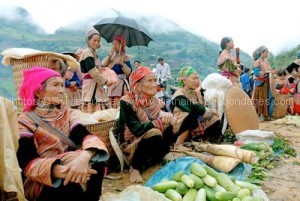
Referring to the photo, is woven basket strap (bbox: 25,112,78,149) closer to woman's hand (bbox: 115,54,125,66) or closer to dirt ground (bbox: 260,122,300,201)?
dirt ground (bbox: 260,122,300,201)

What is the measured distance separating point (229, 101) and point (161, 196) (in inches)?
118

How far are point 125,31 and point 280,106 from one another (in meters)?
4.44

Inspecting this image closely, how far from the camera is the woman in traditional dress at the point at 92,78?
4.97m

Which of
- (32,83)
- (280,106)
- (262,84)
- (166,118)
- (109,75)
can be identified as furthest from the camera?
(280,106)

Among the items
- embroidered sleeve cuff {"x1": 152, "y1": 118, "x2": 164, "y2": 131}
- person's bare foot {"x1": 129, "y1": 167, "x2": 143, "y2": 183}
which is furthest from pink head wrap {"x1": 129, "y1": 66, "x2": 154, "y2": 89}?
person's bare foot {"x1": 129, "y1": 167, "x2": 143, "y2": 183}

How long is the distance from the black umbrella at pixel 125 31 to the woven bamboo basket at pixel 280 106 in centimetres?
391

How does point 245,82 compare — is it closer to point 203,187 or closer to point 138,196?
point 203,187

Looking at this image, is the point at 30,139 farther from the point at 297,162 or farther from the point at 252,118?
the point at 252,118

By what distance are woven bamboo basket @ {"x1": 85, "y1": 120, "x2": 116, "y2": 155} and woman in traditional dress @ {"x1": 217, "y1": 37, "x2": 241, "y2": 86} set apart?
365 cm

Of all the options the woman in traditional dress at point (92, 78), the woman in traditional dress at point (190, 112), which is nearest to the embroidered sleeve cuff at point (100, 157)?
the woman in traditional dress at point (190, 112)

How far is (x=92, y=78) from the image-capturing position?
16.7ft

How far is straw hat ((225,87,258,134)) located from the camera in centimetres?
544

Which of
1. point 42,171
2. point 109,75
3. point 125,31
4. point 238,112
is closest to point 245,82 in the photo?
point 238,112

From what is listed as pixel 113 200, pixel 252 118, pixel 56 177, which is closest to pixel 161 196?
pixel 113 200
